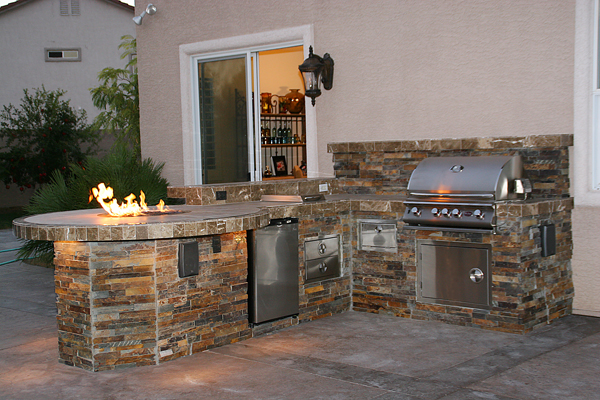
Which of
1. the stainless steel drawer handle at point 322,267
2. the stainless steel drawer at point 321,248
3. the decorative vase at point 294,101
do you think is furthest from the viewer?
the decorative vase at point 294,101

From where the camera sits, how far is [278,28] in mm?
7453

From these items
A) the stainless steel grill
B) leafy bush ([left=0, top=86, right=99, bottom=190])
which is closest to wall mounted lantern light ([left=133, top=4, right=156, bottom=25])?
the stainless steel grill

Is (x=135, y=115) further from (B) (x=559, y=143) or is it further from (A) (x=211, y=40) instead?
(B) (x=559, y=143)

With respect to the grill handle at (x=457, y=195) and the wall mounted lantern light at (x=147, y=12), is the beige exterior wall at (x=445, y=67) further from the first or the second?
the grill handle at (x=457, y=195)

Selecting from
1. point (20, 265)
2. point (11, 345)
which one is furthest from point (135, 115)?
point (11, 345)

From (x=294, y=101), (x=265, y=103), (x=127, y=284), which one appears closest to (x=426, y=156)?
(x=127, y=284)

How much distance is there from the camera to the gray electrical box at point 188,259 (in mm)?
4422

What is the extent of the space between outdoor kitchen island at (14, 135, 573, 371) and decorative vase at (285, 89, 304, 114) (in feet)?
9.26

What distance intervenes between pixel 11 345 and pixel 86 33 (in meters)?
16.2

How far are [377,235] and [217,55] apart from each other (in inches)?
145

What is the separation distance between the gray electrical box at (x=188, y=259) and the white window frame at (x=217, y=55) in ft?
9.52

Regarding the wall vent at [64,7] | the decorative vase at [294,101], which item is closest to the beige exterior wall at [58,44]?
the wall vent at [64,7]

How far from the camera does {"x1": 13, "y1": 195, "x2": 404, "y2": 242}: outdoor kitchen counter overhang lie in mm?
4109

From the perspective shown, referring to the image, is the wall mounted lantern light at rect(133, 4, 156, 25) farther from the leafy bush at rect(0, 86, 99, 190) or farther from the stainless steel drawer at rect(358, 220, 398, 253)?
the leafy bush at rect(0, 86, 99, 190)
